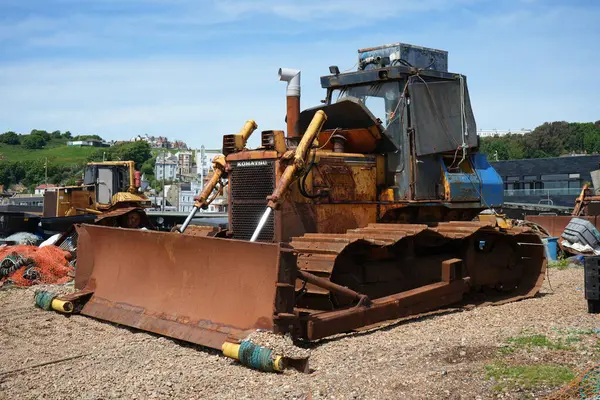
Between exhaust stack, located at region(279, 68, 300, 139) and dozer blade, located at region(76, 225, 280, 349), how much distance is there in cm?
273

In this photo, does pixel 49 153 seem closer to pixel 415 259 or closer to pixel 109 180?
pixel 109 180

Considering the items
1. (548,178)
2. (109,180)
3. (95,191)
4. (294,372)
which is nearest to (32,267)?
(294,372)

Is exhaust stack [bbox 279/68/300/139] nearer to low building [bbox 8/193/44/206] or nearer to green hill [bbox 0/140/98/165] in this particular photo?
low building [bbox 8/193/44/206]

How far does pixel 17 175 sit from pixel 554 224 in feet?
450

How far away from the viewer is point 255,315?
6887 millimetres

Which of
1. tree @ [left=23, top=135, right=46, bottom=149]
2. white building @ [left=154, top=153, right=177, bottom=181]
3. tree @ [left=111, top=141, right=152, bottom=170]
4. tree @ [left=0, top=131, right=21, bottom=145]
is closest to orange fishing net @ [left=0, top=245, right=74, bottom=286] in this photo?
white building @ [left=154, top=153, right=177, bottom=181]

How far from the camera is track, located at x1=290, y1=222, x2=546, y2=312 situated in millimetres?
7844

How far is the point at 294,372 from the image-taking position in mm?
6113

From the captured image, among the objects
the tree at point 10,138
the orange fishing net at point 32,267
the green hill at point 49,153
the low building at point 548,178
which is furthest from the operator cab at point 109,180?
the tree at point 10,138

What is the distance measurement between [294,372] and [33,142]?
634 feet

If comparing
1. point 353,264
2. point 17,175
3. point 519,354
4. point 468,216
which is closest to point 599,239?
point 468,216

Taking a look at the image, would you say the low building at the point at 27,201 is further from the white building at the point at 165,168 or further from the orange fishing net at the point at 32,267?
the white building at the point at 165,168

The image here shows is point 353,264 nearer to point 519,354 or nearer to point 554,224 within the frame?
point 519,354

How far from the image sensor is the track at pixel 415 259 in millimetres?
7844
